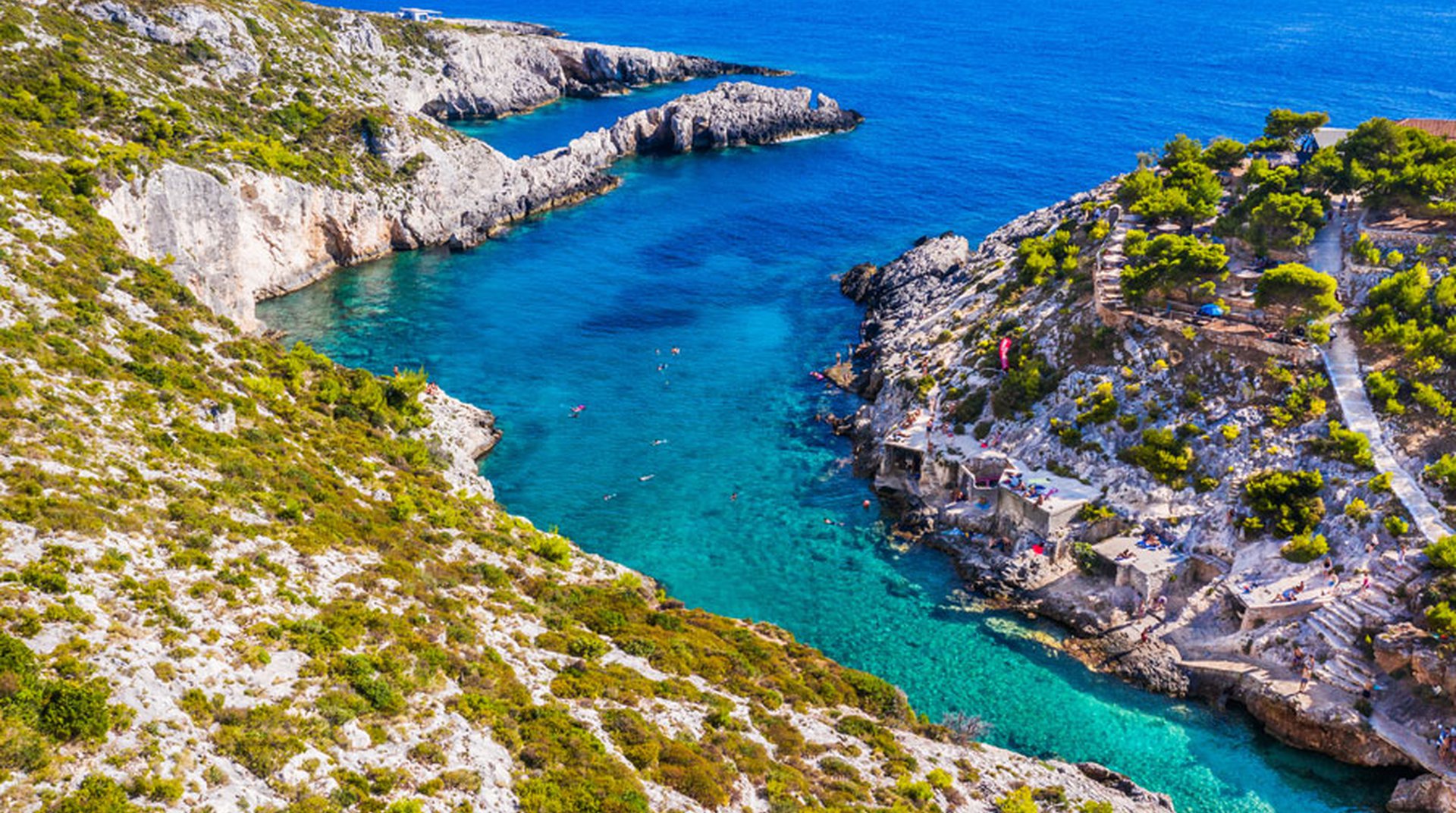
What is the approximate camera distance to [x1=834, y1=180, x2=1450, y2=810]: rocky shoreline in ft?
159

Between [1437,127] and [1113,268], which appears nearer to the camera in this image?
[1113,268]

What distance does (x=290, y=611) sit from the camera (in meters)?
34.8

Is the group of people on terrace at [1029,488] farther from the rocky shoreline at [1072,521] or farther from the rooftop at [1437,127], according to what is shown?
the rooftop at [1437,127]

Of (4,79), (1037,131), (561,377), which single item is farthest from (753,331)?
(1037,131)

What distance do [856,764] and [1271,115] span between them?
256 feet

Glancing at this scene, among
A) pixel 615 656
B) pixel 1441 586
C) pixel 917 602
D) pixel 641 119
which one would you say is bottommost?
pixel 917 602

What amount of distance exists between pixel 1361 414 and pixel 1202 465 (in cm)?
912

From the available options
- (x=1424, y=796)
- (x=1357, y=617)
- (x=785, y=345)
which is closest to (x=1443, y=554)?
(x=1357, y=617)

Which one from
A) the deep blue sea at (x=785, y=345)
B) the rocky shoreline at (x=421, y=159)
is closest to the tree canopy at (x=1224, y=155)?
the deep blue sea at (x=785, y=345)

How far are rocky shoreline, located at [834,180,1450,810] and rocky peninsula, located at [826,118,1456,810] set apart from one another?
0.41ft

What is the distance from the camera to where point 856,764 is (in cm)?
3812

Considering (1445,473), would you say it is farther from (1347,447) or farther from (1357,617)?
(1357,617)

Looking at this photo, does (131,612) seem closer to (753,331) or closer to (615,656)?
(615,656)

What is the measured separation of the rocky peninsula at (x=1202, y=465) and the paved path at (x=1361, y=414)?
13cm
